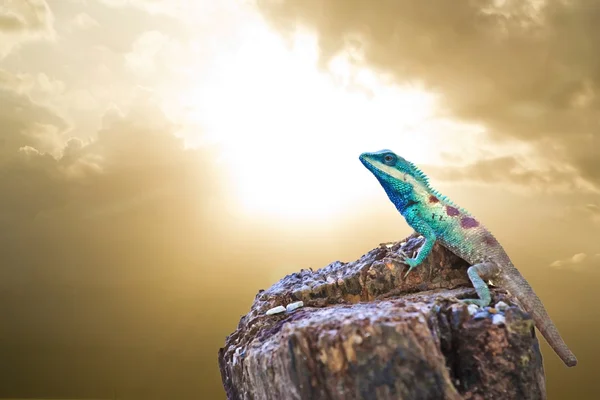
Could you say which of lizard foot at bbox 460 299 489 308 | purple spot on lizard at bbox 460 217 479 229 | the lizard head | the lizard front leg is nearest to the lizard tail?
purple spot on lizard at bbox 460 217 479 229

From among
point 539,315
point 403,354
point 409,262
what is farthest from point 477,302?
point 539,315

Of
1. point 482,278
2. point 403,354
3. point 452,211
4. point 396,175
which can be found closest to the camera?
point 403,354

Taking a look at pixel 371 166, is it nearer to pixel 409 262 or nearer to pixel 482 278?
pixel 409 262

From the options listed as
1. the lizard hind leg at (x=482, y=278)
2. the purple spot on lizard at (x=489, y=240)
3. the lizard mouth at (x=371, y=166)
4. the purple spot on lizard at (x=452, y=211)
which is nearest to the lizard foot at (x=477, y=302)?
the lizard hind leg at (x=482, y=278)

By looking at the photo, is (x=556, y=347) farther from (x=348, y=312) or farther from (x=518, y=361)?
(x=348, y=312)

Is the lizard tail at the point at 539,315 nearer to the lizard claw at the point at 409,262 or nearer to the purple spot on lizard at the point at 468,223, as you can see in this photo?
the purple spot on lizard at the point at 468,223

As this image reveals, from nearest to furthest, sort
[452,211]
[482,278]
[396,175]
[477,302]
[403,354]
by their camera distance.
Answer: [403,354] < [477,302] < [482,278] < [452,211] < [396,175]

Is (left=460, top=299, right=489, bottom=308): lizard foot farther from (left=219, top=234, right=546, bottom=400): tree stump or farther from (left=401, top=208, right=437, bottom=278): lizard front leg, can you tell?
(left=401, top=208, right=437, bottom=278): lizard front leg

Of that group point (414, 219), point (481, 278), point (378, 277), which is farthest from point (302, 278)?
point (481, 278)
